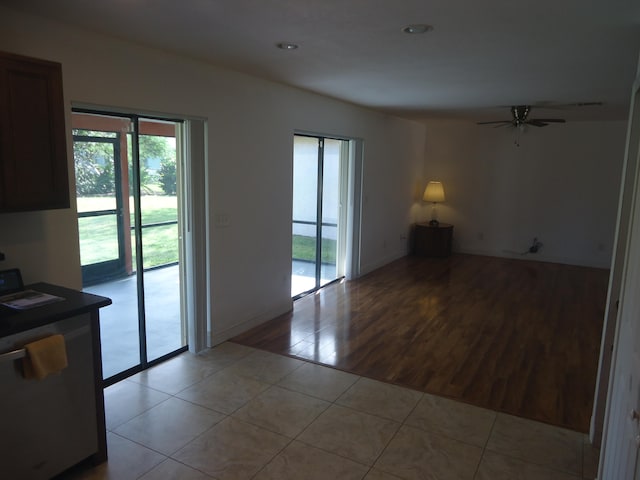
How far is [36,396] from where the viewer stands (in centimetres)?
213

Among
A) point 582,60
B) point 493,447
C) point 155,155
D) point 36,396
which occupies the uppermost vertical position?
point 582,60

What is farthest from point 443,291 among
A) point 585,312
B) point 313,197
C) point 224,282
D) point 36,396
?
point 36,396

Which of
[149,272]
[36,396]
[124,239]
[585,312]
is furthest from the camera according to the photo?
[585,312]

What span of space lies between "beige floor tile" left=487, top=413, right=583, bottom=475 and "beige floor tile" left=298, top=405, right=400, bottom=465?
66cm

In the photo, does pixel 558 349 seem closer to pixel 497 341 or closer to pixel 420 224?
pixel 497 341

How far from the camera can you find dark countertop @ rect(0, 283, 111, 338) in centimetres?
202

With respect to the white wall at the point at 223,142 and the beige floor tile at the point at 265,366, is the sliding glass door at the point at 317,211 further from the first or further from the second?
the beige floor tile at the point at 265,366

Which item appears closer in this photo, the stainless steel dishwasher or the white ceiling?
the stainless steel dishwasher

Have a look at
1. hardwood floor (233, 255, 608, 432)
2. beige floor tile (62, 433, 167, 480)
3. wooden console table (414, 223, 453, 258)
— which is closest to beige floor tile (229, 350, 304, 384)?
hardwood floor (233, 255, 608, 432)

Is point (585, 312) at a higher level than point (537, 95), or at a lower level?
lower

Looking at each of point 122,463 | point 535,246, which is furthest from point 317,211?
point 535,246

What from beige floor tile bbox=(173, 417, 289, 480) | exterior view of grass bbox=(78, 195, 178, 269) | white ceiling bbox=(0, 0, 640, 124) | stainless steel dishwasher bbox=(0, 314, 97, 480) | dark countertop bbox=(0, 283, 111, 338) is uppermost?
white ceiling bbox=(0, 0, 640, 124)

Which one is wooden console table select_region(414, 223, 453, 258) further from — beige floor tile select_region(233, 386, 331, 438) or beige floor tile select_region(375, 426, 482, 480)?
beige floor tile select_region(375, 426, 482, 480)

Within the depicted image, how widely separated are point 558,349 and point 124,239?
391 cm
